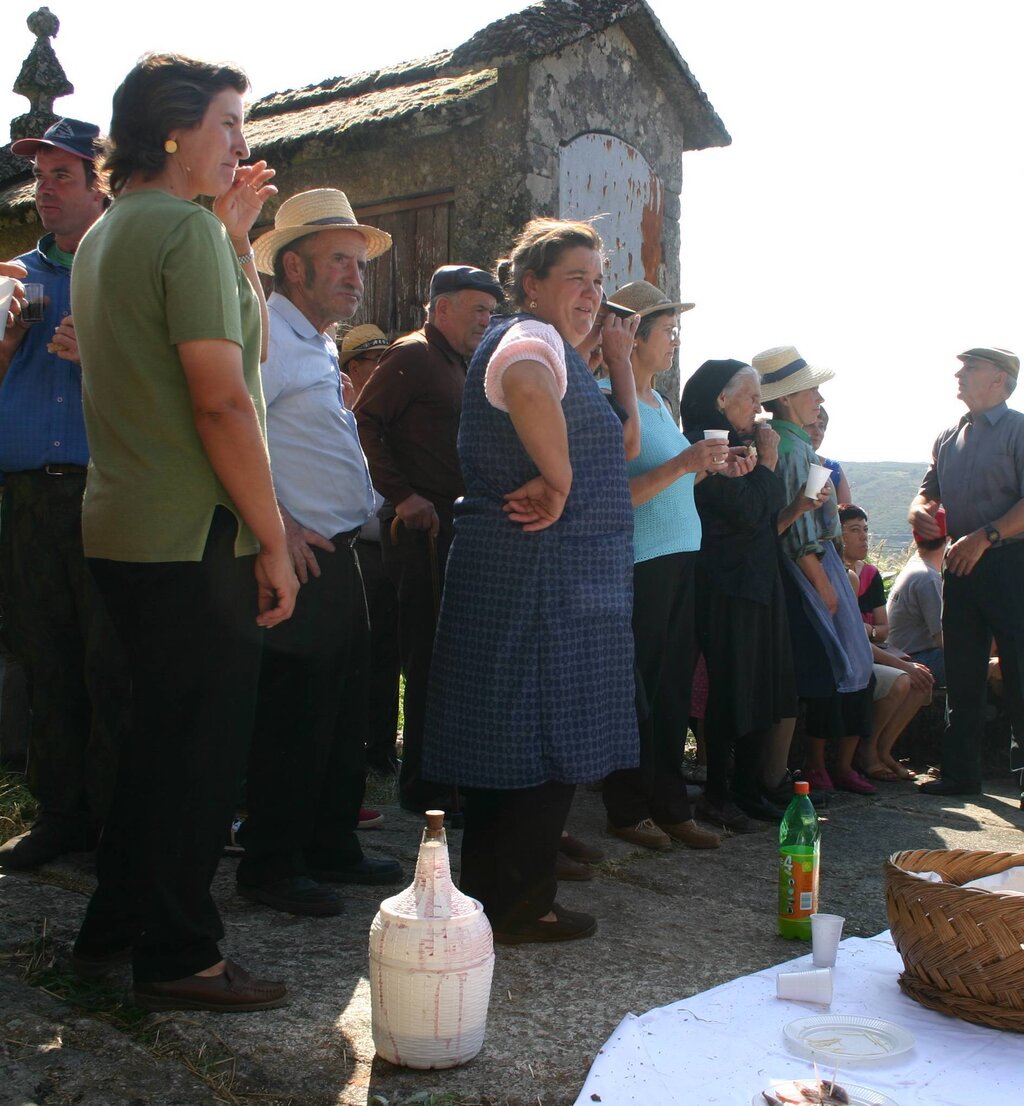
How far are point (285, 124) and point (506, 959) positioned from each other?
5.31 meters

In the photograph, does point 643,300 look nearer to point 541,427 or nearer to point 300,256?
point 300,256

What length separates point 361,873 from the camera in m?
3.87

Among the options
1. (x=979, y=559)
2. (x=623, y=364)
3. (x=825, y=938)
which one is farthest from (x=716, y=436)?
(x=979, y=559)

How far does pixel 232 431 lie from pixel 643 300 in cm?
249

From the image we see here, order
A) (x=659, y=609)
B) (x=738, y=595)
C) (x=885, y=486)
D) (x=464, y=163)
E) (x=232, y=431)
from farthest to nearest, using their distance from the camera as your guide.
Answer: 1. (x=885, y=486)
2. (x=464, y=163)
3. (x=738, y=595)
4. (x=659, y=609)
5. (x=232, y=431)

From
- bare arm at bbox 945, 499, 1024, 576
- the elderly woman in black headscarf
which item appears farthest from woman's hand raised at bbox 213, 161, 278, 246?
bare arm at bbox 945, 499, 1024, 576

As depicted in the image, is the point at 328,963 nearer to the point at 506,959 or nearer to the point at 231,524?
the point at 506,959

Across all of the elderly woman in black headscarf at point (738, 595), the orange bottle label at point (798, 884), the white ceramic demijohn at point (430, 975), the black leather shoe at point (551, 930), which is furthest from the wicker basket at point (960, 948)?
the elderly woman in black headscarf at point (738, 595)

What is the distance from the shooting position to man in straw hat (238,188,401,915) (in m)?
3.59

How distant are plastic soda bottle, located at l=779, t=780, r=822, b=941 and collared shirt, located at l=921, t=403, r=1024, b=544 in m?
3.24

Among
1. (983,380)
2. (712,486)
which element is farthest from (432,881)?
(983,380)

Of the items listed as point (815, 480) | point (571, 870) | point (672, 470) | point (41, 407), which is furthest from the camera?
point (815, 480)

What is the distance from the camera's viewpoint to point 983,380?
6430 millimetres

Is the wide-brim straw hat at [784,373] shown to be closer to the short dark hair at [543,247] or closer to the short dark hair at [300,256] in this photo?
the short dark hair at [543,247]
